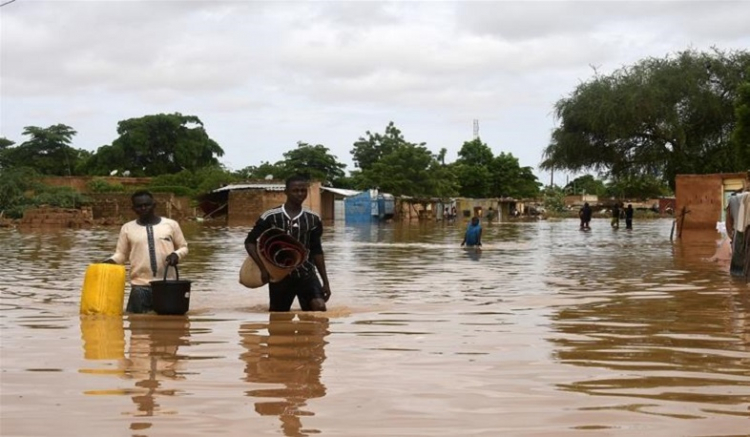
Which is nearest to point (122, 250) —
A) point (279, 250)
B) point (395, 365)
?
point (279, 250)

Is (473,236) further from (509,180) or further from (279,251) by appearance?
(509,180)

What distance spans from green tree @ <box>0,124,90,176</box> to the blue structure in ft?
98.1

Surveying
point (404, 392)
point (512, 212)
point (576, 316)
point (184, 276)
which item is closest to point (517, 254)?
point (184, 276)

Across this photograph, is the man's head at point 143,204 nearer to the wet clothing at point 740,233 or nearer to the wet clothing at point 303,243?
the wet clothing at point 303,243

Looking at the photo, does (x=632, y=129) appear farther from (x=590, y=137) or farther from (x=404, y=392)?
(x=404, y=392)

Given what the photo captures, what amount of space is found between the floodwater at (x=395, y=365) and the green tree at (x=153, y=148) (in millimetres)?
70252

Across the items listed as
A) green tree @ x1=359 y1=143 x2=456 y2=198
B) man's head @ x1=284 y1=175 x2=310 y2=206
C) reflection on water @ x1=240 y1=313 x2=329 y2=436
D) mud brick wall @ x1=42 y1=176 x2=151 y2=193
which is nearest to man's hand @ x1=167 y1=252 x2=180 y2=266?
reflection on water @ x1=240 y1=313 x2=329 y2=436

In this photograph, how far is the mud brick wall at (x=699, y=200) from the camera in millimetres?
31344

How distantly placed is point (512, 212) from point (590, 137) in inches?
1448

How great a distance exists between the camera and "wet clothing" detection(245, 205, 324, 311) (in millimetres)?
8812

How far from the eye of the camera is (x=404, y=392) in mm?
5379

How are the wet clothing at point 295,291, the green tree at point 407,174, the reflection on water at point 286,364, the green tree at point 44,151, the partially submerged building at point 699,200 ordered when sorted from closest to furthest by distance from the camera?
the reflection on water at point 286,364, the wet clothing at point 295,291, the partially submerged building at point 699,200, the green tree at point 407,174, the green tree at point 44,151

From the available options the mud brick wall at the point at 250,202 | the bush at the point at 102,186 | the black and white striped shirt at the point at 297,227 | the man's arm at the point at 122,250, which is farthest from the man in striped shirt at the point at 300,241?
the bush at the point at 102,186

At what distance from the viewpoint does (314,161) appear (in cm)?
8419
